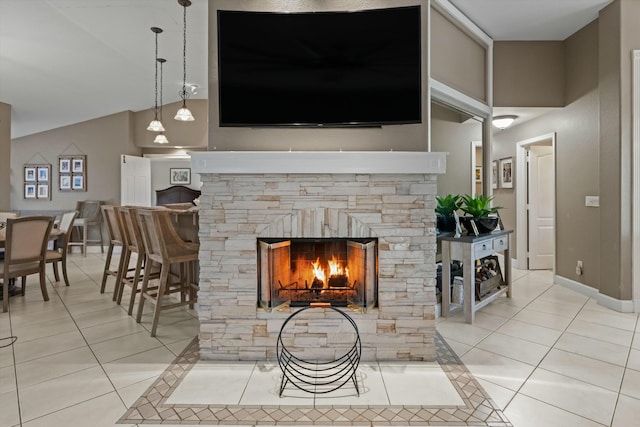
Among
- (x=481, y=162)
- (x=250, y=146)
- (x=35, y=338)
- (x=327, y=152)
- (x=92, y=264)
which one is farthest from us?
(x=92, y=264)

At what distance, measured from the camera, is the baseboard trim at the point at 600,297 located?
11.0 ft

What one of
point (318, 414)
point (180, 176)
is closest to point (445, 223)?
point (318, 414)

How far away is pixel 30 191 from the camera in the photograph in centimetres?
748

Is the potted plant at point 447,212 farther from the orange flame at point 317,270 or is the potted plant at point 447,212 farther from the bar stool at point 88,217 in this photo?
the bar stool at point 88,217

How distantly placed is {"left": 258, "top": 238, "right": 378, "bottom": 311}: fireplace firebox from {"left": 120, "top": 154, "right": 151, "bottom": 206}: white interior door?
620 cm

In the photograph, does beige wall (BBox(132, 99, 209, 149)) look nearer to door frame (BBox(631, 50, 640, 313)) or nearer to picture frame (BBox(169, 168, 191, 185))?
picture frame (BBox(169, 168, 191, 185))

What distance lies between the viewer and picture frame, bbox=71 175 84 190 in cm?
739

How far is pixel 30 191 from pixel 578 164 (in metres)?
9.86

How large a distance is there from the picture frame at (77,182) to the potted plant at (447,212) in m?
7.40

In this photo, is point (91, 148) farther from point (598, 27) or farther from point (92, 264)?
point (598, 27)

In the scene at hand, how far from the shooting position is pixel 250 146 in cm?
252

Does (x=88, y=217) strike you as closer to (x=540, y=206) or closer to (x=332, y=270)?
(x=332, y=270)

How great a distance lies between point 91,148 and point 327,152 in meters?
7.13

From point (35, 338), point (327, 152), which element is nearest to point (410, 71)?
point (327, 152)
